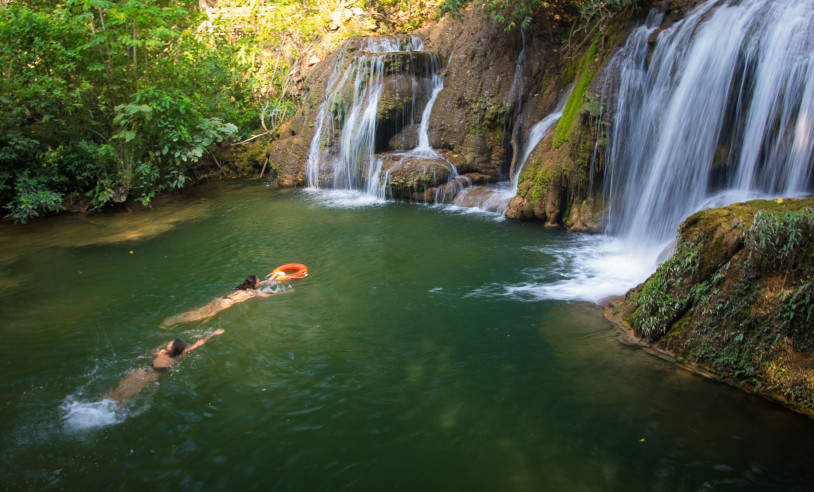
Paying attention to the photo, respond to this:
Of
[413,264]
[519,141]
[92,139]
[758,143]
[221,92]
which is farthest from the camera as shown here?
[221,92]

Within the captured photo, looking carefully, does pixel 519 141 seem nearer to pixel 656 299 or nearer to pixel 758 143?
pixel 758 143

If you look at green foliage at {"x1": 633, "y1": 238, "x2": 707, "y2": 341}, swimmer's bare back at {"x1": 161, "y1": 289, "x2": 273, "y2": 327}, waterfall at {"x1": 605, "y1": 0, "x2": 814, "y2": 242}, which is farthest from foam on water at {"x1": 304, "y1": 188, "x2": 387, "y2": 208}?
green foliage at {"x1": 633, "y1": 238, "x2": 707, "y2": 341}

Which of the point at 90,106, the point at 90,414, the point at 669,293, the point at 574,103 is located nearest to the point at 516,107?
the point at 574,103

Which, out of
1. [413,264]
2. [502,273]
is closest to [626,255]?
[502,273]

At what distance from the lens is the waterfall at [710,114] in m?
6.98

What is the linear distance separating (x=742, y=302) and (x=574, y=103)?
6.76 m

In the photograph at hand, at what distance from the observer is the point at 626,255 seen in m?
8.30

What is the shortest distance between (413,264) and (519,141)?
6.01 meters

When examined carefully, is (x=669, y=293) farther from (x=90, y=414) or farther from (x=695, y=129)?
(x=90, y=414)

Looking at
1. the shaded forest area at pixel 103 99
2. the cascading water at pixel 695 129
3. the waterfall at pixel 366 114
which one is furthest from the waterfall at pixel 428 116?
the cascading water at pixel 695 129

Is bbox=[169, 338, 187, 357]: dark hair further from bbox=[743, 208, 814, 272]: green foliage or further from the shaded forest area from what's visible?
the shaded forest area

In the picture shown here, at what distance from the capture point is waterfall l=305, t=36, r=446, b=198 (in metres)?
14.8

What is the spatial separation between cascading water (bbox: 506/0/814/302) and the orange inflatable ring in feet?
11.0

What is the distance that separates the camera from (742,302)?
15.4 feet
